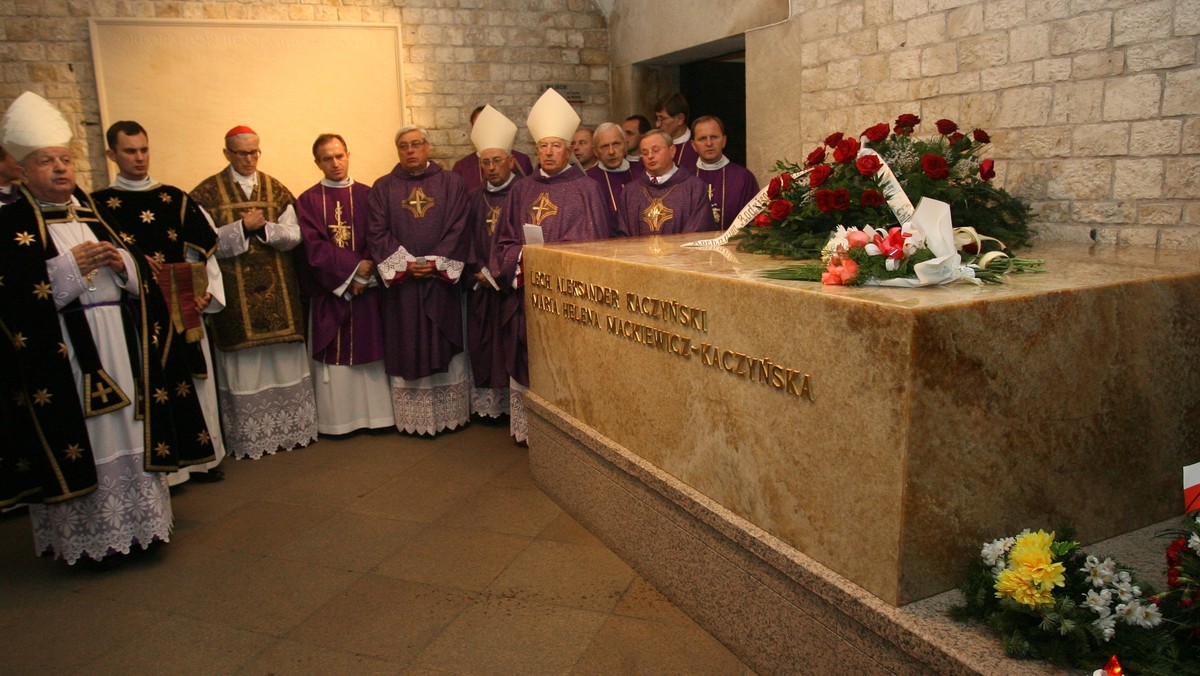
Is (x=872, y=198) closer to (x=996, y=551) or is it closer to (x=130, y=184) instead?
(x=996, y=551)

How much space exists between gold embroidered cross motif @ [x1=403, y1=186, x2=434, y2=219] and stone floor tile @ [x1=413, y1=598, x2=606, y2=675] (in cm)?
279

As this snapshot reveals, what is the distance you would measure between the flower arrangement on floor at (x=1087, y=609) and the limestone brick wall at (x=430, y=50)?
5958mm

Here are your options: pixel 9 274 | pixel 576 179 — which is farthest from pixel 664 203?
pixel 9 274

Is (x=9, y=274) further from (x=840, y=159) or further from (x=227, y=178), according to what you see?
(x=840, y=159)

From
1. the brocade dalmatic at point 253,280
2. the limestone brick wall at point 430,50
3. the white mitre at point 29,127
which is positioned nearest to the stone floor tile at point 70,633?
the white mitre at point 29,127

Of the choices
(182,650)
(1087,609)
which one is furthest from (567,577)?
(1087,609)

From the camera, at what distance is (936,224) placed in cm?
221

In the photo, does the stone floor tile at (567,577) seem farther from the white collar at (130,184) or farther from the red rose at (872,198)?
the white collar at (130,184)

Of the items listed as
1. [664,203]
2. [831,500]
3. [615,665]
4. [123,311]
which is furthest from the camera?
[664,203]

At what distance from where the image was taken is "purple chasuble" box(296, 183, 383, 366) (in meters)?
5.04

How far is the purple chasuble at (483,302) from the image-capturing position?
5051 millimetres

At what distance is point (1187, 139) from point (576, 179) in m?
2.91

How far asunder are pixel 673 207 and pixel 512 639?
8.76ft

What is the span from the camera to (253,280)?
482 centimetres
